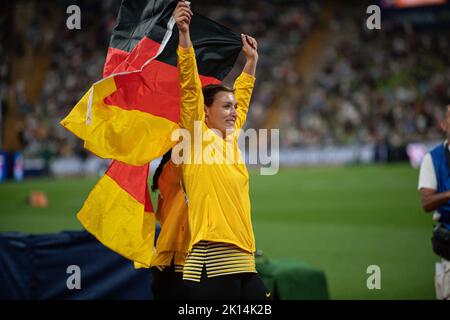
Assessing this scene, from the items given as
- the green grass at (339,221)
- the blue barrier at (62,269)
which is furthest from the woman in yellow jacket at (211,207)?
the green grass at (339,221)

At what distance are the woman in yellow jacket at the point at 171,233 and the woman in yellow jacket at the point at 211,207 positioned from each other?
1.18 ft

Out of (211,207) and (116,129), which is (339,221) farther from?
(211,207)

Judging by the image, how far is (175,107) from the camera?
16.8 ft

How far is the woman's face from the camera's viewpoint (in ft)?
15.1

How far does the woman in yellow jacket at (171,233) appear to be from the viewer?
4840 mm

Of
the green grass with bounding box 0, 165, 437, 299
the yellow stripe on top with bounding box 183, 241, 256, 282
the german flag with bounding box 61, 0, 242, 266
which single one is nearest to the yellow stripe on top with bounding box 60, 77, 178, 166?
the german flag with bounding box 61, 0, 242, 266

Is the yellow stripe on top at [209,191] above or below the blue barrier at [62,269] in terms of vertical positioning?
above

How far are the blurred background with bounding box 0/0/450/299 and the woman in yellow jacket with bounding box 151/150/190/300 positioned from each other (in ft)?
41.0

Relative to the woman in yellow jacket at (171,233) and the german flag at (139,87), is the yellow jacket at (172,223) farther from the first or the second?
the german flag at (139,87)
